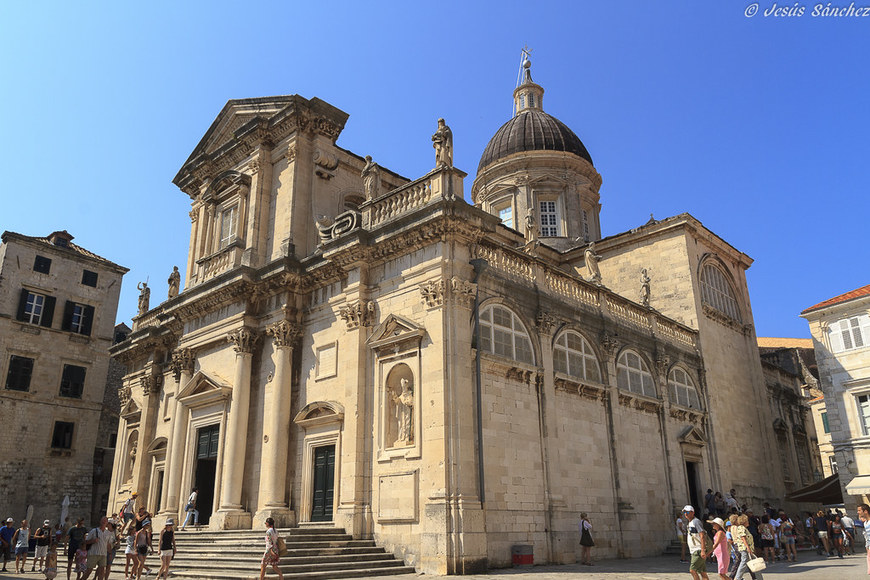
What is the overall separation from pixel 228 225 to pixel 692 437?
18402 mm

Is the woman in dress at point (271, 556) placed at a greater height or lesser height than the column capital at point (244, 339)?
lesser

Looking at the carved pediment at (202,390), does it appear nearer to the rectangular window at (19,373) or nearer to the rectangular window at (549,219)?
the rectangular window at (19,373)

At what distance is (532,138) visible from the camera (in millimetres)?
34281

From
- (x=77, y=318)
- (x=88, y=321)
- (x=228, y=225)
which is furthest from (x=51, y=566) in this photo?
(x=88, y=321)

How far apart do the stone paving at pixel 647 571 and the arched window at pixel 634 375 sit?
5.40 meters

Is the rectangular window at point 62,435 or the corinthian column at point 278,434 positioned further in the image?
the rectangular window at point 62,435

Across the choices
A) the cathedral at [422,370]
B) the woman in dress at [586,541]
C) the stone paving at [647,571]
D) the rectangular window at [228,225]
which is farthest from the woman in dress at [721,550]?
the rectangular window at [228,225]

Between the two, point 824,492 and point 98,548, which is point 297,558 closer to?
point 98,548

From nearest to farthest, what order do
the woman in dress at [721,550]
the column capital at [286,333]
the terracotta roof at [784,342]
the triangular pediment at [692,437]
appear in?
the woman in dress at [721,550], the column capital at [286,333], the triangular pediment at [692,437], the terracotta roof at [784,342]

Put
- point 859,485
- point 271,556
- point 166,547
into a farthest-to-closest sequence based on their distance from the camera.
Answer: point 859,485, point 166,547, point 271,556

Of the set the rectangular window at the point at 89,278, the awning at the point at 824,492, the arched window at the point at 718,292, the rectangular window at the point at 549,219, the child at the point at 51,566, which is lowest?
the child at the point at 51,566

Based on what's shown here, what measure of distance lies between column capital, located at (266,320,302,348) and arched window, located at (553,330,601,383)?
25.3 ft

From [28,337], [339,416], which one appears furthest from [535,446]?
[28,337]

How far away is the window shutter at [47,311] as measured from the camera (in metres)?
35.7
